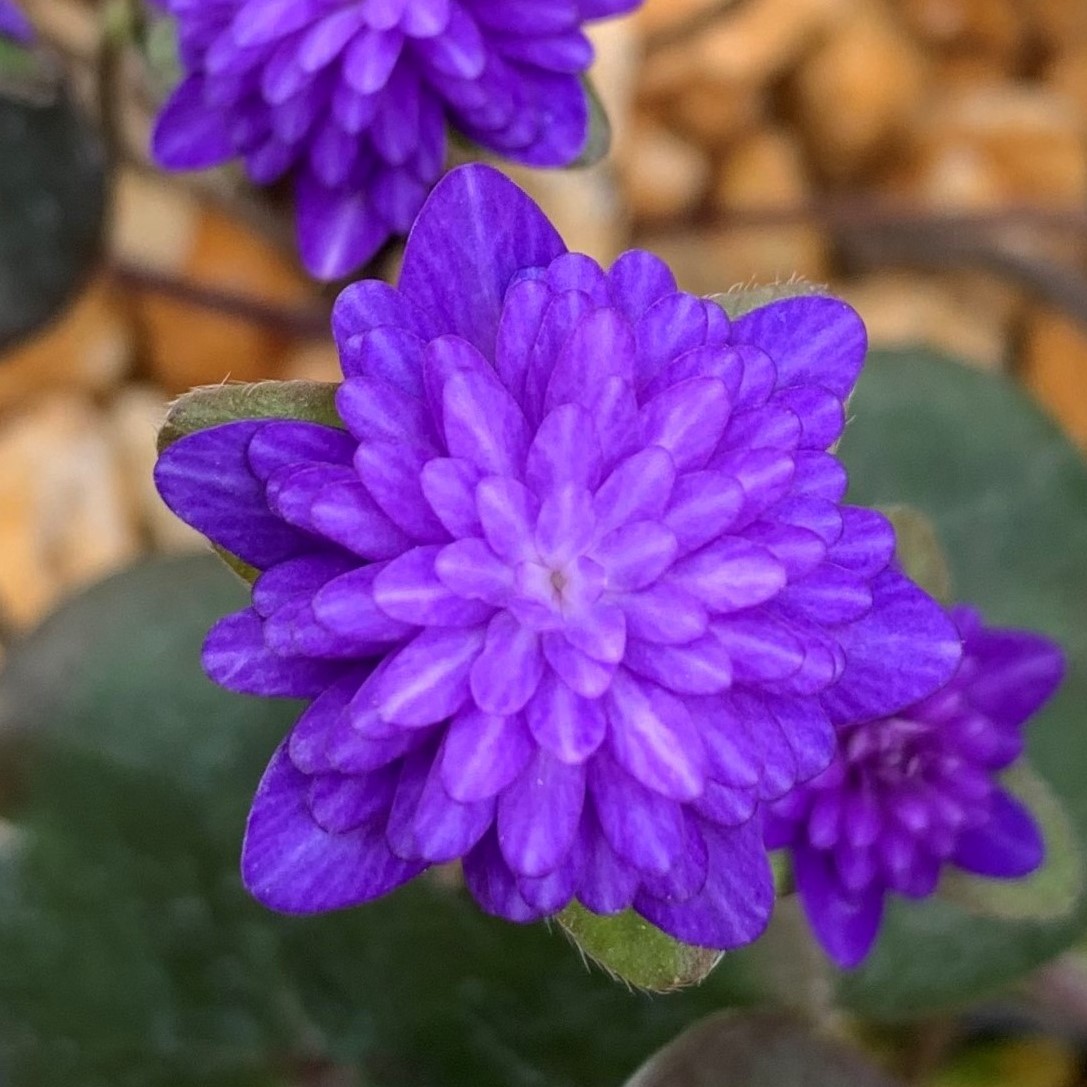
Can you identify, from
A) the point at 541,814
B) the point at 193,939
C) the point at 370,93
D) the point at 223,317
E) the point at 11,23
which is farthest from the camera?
the point at 223,317

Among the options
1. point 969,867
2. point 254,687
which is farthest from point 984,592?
point 254,687

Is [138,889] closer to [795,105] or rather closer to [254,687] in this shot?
[254,687]

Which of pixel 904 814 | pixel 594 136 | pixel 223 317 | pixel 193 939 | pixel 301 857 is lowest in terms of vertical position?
pixel 193 939

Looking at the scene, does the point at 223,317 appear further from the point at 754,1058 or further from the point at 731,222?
the point at 754,1058

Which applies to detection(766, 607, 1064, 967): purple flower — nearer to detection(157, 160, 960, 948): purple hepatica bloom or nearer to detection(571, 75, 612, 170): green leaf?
detection(157, 160, 960, 948): purple hepatica bloom

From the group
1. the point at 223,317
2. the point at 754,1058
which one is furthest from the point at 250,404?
the point at 223,317

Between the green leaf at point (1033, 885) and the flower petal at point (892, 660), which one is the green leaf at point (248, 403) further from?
the green leaf at point (1033, 885)
